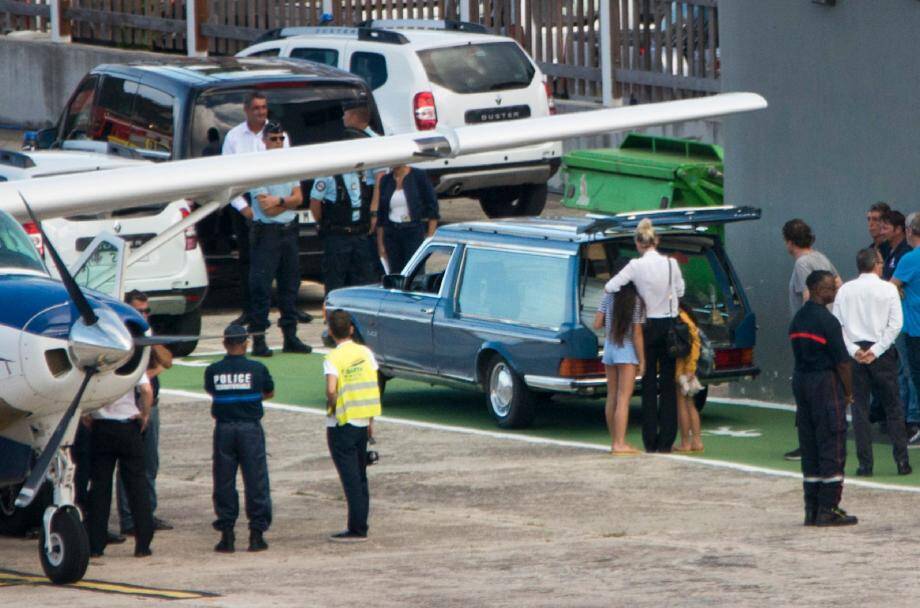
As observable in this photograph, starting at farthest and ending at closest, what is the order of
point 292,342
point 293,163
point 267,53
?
point 267,53 → point 292,342 → point 293,163

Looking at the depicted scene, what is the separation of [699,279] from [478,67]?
8338mm

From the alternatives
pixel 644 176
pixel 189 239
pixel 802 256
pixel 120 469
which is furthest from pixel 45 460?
pixel 644 176

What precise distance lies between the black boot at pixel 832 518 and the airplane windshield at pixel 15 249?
4.93 meters

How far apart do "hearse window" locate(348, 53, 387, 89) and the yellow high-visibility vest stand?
11.2 meters

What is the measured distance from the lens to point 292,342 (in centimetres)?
1848

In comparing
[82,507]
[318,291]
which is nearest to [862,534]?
[82,507]

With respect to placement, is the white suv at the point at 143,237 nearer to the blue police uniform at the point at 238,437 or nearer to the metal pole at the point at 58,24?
the blue police uniform at the point at 238,437

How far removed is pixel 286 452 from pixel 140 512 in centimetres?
322

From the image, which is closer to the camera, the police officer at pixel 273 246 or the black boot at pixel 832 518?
the black boot at pixel 832 518

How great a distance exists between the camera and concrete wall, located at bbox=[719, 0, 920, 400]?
609 inches

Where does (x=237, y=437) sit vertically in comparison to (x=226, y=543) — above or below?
above

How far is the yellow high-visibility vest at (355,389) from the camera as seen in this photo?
12.0 metres

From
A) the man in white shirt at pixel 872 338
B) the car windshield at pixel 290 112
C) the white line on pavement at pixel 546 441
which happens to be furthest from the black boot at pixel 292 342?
the man in white shirt at pixel 872 338

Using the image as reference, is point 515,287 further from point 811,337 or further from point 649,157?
point 649,157
